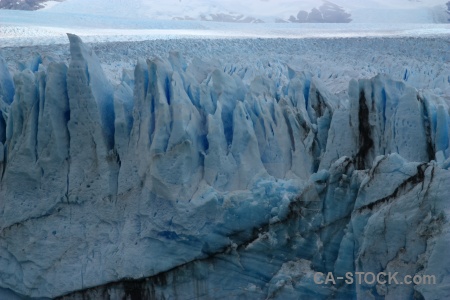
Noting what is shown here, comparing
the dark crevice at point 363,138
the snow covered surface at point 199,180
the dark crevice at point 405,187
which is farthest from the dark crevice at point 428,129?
the dark crevice at point 405,187

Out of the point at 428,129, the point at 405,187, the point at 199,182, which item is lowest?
the point at 199,182

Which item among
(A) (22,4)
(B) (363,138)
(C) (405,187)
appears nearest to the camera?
(C) (405,187)

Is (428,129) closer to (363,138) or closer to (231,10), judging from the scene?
(363,138)

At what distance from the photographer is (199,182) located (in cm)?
371

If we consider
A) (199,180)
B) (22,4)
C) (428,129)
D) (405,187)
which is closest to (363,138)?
(428,129)

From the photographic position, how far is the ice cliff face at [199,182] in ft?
11.1

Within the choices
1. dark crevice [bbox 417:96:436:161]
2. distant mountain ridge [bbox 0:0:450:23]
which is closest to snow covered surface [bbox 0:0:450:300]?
dark crevice [bbox 417:96:436:161]

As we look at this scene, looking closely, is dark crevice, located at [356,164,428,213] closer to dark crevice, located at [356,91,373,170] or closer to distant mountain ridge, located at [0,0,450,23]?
dark crevice, located at [356,91,373,170]

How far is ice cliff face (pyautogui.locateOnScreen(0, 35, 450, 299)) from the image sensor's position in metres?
3.38

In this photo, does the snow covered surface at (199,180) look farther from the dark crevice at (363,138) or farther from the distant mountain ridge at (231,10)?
the distant mountain ridge at (231,10)

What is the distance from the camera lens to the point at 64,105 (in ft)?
13.2

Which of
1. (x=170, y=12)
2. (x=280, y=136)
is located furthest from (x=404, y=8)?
(x=280, y=136)

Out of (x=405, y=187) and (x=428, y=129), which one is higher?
(x=428, y=129)

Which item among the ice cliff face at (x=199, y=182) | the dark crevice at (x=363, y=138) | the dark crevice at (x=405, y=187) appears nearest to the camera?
the dark crevice at (x=405, y=187)
